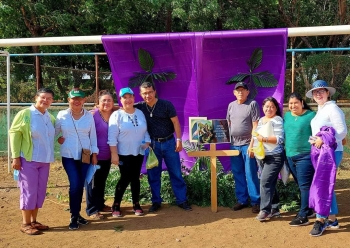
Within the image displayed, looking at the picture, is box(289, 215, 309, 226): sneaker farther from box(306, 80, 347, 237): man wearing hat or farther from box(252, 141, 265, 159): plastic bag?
box(252, 141, 265, 159): plastic bag

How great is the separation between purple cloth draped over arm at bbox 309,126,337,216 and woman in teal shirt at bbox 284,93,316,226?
15cm

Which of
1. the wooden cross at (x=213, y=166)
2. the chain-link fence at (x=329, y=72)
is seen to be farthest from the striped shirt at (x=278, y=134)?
the chain-link fence at (x=329, y=72)

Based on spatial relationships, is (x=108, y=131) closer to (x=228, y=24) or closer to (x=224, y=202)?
(x=224, y=202)

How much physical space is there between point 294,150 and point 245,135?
71cm

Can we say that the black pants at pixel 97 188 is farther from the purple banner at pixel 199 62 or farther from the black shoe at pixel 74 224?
the purple banner at pixel 199 62

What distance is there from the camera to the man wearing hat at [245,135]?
496cm

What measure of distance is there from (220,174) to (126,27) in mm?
7967

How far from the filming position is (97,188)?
5059 millimetres

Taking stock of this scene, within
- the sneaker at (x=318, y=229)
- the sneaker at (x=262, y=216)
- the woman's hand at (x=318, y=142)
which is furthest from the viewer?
the sneaker at (x=262, y=216)

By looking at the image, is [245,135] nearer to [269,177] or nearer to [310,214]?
[269,177]

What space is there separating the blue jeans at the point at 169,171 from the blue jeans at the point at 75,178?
93cm

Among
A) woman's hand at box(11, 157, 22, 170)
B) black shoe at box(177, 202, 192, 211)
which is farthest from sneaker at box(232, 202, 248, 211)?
woman's hand at box(11, 157, 22, 170)

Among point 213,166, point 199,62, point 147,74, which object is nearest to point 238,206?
point 213,166

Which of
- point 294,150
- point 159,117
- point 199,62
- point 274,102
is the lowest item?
point 294,150
